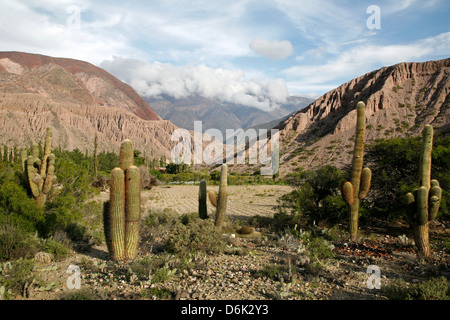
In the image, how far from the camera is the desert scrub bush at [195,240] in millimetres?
7215

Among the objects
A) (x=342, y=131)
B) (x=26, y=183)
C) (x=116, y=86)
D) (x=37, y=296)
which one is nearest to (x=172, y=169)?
(x=342, y=131)

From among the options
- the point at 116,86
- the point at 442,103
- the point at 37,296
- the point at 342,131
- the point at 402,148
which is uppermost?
the point at 116,86

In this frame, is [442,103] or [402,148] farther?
[442,103]

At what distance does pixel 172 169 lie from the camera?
54062 millimetres

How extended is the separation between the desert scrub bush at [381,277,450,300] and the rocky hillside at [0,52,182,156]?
72.5 meters

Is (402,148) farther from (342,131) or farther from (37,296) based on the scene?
(342,131)

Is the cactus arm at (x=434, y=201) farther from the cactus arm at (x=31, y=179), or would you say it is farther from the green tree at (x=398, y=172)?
the cactus arm at (x=31, y=179)

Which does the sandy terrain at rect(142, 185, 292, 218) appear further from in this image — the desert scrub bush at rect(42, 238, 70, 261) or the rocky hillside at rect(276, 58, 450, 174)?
the rocky hillside at rect(276, 58, 450, 174)

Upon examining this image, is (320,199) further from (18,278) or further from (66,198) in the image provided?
(18,278)

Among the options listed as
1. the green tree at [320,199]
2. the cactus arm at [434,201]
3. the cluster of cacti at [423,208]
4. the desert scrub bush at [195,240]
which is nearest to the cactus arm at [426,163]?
the cluster of cacti at [423,208]

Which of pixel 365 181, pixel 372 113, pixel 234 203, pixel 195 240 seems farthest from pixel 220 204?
pixel 372 113

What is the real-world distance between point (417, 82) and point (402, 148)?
55.5 m

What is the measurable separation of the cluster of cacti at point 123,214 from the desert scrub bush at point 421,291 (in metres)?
5.45

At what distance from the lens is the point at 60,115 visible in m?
86.1
